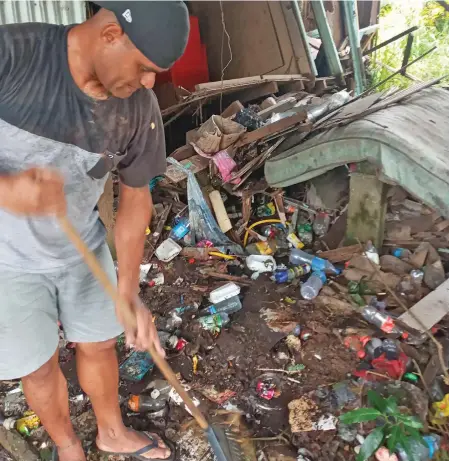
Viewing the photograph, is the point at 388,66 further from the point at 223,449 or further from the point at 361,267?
the point at 223,449

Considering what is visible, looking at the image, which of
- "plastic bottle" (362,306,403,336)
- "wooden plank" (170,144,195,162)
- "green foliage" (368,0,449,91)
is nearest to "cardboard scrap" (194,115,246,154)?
"wooden plank" (170,144,195,162)

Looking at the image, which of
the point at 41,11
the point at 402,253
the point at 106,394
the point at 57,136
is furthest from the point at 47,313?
the point at 41,11

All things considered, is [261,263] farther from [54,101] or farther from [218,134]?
[54,101]

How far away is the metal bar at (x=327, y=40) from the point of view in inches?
247

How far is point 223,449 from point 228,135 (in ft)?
9.82

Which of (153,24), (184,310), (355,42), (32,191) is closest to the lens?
(153,24)

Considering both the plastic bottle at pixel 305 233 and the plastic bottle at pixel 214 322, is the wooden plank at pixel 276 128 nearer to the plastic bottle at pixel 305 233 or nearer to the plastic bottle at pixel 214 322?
the plastic bottle at pixel 305 233

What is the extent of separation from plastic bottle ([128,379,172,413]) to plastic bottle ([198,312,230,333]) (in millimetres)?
663

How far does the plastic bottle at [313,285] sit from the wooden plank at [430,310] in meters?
0.73

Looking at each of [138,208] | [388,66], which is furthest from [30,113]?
[388,66]

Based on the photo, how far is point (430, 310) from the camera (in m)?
3.55

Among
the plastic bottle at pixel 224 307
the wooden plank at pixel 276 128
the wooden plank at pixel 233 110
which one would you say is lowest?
the plastic bottle at pixel 224 307

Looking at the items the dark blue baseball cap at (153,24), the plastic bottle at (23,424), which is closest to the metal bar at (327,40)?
the dark blue baseball cap at (153,24)

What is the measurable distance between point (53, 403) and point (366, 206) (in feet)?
9.94
